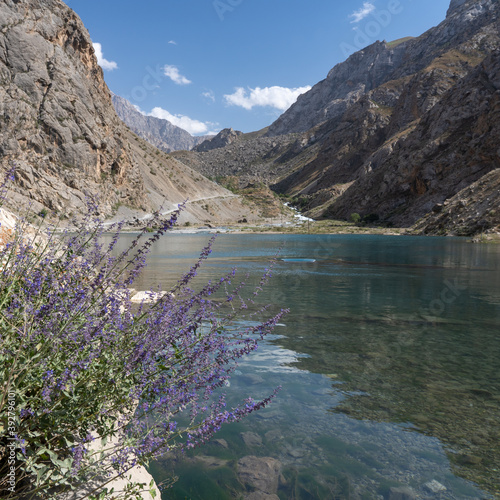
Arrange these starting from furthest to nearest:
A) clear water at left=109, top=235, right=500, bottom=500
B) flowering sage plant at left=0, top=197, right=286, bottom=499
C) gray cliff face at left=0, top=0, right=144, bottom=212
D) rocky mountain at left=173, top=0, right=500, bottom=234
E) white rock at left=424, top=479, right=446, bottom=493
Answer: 1. rocky mountain at left=173, top=0, right=500, bottom=234
2. gray cliff face at left=0, top=0, right=144, bottom=212
3. clear water at left=109, top=235, right=500, bottom=500
4. white rock at left=424, top=479, right=446, bottom=493
5. flowering sage plant at left=0, top=197, right=286, bottom=499

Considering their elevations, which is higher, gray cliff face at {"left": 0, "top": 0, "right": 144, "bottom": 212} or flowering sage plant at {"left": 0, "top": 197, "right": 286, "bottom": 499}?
gray cliff face at {"left": 0, "top": 0, "right": 144, "bottom": 212}

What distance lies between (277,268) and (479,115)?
102 metres

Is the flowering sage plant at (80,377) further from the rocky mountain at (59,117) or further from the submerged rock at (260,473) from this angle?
the rocky mountain at (59,117)

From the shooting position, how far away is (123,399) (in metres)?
3.31

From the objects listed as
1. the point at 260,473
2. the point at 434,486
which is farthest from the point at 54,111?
the point at 434,486

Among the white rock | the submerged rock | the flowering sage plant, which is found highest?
the flowering sage plant

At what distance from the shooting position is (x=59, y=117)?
285ft

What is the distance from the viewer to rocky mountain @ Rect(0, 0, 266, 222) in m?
78.5

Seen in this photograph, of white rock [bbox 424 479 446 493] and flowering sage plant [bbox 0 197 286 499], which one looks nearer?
flowering sage plant [bbox 0 197 286 499]

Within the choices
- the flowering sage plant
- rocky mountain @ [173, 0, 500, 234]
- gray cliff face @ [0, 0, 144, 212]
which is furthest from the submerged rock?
gray cliff face @ [0, 0, 144, 212]

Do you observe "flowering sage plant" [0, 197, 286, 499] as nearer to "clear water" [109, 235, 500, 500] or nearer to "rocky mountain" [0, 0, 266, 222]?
"clear water" [109, 235, 500, 500]

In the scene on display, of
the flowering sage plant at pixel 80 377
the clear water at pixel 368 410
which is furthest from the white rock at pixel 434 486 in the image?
the flowering sage plant at pixel 80 377

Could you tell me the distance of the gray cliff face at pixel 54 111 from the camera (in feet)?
258

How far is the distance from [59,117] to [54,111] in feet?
4.81
